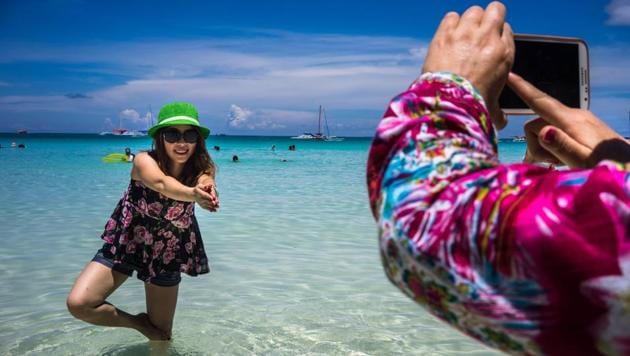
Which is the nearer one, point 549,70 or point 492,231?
A: point 492,231

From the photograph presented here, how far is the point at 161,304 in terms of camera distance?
14.4 feet

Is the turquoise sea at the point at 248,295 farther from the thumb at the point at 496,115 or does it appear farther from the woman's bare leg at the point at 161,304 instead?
the thumb at the point at 496,115

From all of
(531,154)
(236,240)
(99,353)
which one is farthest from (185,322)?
(531,154)

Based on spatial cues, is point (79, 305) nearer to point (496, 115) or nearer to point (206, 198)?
point (206, 198)

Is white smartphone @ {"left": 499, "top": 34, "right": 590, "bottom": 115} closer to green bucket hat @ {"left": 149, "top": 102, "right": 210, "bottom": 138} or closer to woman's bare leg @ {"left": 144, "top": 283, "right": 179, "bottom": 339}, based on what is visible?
green bucket hat @ {"left": 149, "top": 102, "right": 210, "bottom": 138}

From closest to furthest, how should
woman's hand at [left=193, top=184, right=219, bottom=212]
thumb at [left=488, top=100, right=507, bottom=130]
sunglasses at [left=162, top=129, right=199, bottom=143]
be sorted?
thumb at [left=488, top=100, right=507, bottom=130] < woman's hand at [left=193, top=184, right=219, bottom=212] < sunglasses at [left=162, top=129, right=199, bottom=143]

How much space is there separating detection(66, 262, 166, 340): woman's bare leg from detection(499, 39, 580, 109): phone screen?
354cm

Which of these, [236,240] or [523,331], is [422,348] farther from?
[236,240]

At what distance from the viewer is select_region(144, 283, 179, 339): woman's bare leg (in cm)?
434

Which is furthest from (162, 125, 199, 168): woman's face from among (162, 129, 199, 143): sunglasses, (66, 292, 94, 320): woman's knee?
(66, 292, 94, 320): woman's knee

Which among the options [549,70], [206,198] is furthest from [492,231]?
[206,198]

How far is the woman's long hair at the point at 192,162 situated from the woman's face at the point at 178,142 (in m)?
0.04

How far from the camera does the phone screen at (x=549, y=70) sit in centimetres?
119

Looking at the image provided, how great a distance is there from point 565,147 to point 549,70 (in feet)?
0.77
